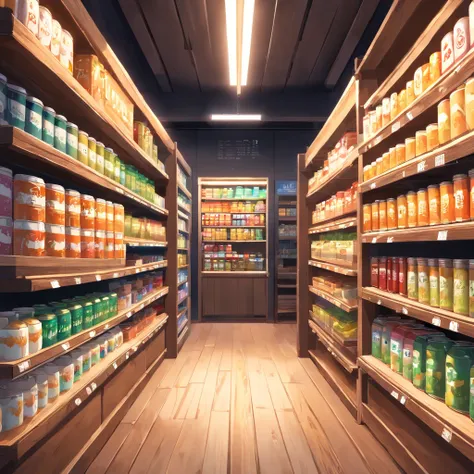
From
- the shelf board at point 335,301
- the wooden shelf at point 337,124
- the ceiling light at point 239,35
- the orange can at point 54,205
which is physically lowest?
the shelf board at point 335,301

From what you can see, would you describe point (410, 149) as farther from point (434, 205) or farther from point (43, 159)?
point (43, 159)

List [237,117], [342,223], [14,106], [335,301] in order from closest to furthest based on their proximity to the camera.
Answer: [14,106]
[342,223]
[335,301]
[237,117]

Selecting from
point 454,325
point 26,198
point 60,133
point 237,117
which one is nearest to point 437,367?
point 454,325

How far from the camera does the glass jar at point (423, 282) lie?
7.30 feet

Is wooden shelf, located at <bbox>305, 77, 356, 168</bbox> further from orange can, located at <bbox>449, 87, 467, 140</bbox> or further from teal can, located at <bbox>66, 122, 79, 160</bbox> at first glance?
teal can, located at <bbox>66, 122, 79, 160</bbox>

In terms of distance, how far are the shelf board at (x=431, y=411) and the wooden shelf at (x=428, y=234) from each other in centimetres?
81

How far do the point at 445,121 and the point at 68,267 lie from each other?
6.64 feet

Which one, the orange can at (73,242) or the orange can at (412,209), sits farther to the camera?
the orange can at (412,209)

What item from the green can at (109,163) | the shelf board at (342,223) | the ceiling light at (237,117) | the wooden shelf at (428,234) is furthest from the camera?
the ceiling light at (237,117)

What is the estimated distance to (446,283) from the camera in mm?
2012

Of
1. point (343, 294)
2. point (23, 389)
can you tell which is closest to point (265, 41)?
point (343, 294)

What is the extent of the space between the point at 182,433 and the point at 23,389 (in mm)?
1312

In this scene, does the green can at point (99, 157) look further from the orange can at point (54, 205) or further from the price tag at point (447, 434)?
the price tag at point (447, 434)

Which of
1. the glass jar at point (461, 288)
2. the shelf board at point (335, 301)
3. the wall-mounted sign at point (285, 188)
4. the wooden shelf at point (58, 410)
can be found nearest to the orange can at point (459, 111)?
the glass jar at point (461, 288)
